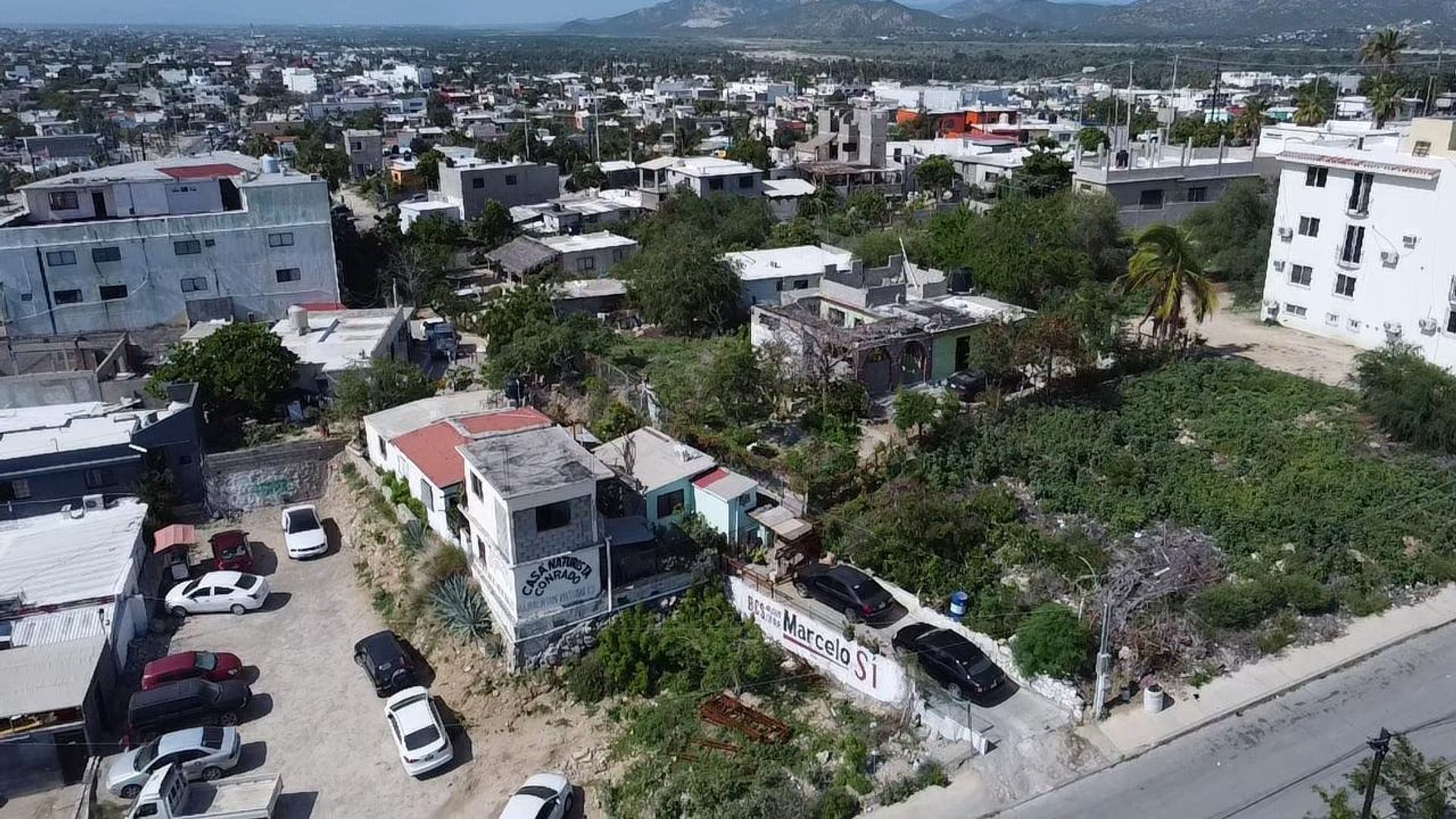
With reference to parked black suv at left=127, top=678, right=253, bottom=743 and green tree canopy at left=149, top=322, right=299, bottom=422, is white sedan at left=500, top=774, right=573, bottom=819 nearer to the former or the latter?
parked black suv at left=127, top=678, right=253, bottom=743

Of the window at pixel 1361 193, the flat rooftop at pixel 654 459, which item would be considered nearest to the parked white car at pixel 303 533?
the flat rooftop at pixel 654 459

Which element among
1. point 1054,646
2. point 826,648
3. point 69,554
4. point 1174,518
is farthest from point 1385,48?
point 69,554

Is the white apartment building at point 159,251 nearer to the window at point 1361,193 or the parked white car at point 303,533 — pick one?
the parked white car at point 303,533

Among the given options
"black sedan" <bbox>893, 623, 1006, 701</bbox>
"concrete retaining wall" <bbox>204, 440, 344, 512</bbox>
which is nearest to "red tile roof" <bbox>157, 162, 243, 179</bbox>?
"concrete retaining wall" <bbox>204, 440, 344, 512</bbox>

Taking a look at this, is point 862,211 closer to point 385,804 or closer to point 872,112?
point 872,112

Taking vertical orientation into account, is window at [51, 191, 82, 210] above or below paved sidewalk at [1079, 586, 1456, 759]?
above

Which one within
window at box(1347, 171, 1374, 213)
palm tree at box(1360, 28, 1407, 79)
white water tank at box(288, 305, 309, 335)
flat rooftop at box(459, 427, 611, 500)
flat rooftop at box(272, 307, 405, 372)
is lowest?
flat rooftop at box(272, 307, 405, 372)

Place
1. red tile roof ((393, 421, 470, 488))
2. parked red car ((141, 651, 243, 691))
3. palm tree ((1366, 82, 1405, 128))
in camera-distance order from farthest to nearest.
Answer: palm tree ((1366, 82, 1405, 128)) < red tile roof ((393, 421, 470, 488)) < parked red car ((141, 651, 243, 691))

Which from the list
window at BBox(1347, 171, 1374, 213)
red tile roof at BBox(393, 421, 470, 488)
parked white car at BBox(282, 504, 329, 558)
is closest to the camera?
red tile roof at BBox(393, 421, 470, 488)

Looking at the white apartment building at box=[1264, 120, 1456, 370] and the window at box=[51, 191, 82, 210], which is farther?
the window at box=[51, 191, 82, 210]
